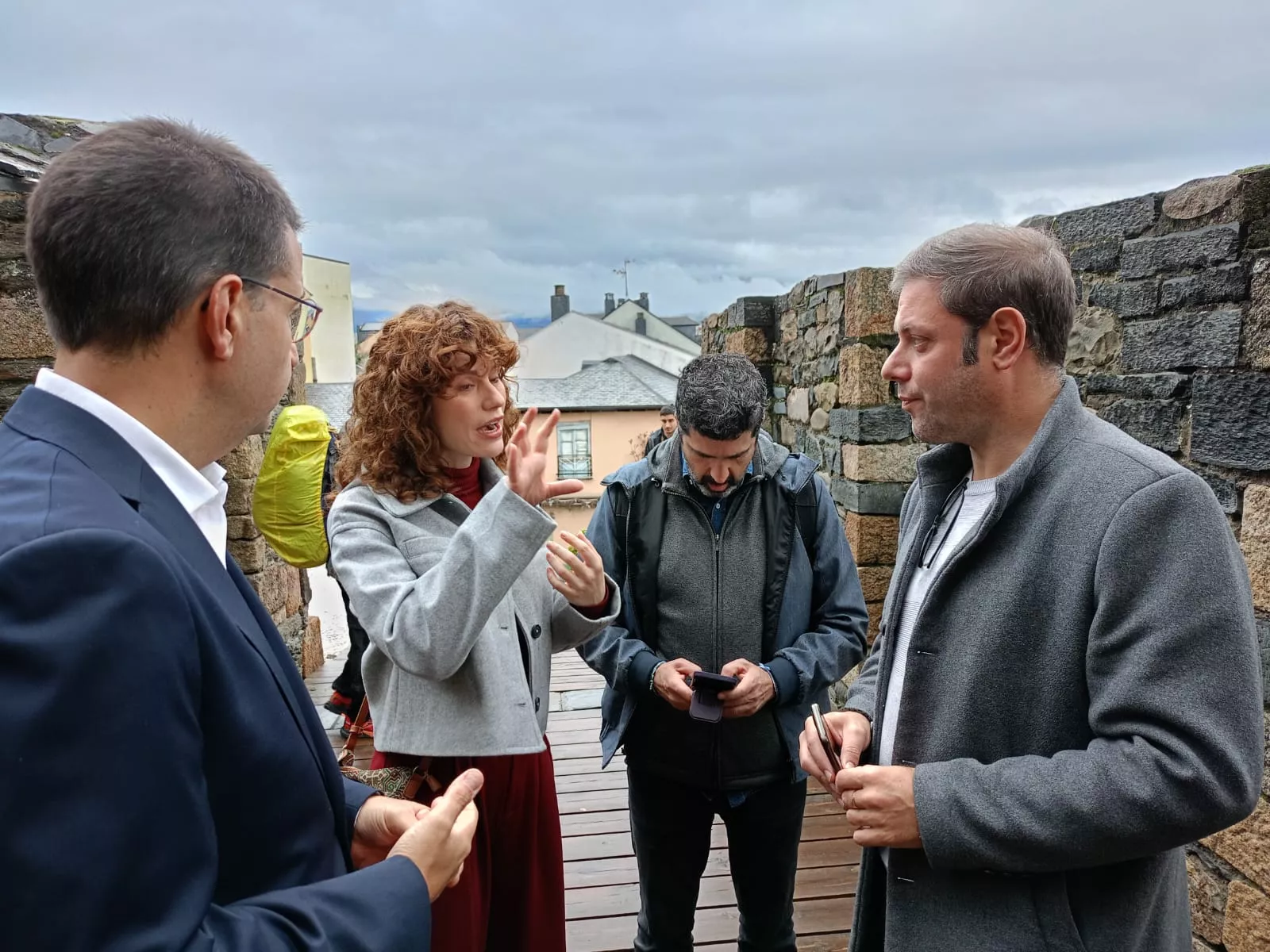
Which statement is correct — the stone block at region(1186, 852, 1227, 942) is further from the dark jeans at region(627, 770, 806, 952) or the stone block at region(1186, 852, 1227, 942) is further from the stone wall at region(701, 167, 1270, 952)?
the dark jeans at region(627, 770, 806, 952)

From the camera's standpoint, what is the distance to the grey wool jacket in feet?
5.36

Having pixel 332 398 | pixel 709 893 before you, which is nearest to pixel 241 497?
pixel 709 893

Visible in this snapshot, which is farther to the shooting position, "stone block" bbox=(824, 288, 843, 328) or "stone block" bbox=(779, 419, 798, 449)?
"stone block" bbox=(779, 419, 798, 449)

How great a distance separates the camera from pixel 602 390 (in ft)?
70.5

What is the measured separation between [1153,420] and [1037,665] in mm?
1465

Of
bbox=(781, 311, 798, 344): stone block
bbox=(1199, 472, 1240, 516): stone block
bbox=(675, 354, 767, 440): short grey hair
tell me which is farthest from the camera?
bbox=(781, 311, 798, 344): stone block

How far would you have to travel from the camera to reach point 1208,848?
7.20 feet

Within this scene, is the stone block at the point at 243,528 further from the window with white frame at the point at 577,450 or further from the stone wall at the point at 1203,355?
the window with white frame at the point at 577,450

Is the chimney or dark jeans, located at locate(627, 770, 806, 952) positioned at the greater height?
the chimney

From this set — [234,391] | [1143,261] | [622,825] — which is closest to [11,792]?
[234,391]

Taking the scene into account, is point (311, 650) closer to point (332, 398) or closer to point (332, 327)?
point (332, 398)

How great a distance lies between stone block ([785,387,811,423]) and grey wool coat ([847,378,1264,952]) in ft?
11.4

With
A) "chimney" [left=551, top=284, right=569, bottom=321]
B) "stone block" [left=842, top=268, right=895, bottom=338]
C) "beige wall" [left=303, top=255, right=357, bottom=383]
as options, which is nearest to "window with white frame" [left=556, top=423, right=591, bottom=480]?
"beige wall" [left=303, top=255, right=357, bottom=383]

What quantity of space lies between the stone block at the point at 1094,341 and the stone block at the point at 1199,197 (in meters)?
0.37
